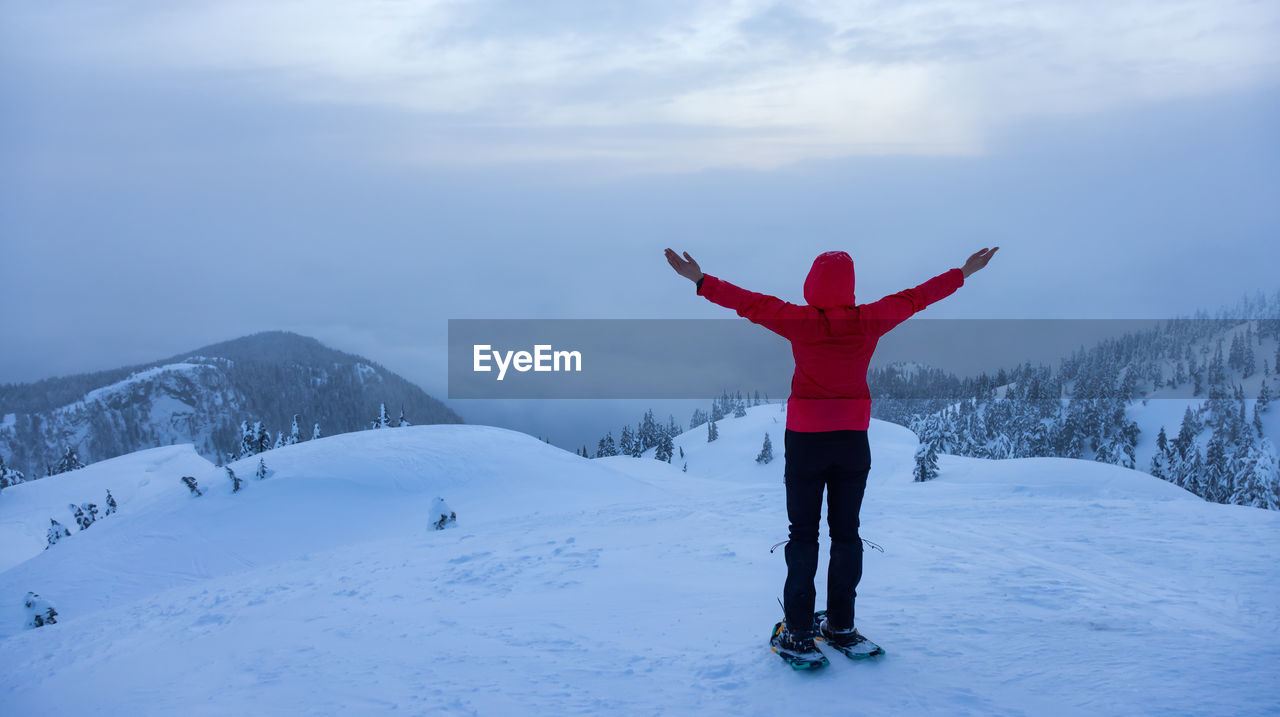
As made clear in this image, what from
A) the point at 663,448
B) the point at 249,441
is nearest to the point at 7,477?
the point at 249,441

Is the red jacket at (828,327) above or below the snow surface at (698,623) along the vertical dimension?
above

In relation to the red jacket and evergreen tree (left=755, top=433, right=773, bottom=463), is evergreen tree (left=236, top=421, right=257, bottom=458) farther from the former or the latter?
evergreen tree (left=755, top=433, right=773, bottom=463)

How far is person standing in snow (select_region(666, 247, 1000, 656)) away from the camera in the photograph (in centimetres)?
450

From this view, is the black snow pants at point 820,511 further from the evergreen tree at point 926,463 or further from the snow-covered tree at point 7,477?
the snow-covered tree at point 7,477

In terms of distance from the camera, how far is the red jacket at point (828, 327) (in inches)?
178

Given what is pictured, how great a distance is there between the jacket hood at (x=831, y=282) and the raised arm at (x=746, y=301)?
6.1 inches

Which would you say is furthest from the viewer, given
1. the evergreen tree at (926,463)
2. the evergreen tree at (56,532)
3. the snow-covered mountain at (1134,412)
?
the snow-covered mountain at (1134,412)

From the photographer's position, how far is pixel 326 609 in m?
7.11

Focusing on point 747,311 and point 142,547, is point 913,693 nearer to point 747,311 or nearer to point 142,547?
point 747,311

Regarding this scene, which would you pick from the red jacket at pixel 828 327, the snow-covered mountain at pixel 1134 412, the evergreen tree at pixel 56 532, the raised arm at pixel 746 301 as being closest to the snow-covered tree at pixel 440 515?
the raised arm at pixel 746 301

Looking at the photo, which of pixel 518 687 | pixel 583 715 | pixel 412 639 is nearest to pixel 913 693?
pixel 583 715

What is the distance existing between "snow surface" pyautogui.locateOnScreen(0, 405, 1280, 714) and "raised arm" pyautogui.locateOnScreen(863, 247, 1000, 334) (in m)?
2.44

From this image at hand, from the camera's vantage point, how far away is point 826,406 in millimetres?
4488

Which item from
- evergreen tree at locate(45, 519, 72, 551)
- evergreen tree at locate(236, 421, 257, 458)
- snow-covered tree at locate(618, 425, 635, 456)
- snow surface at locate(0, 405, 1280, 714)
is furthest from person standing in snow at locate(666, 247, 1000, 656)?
snow-covered tree at locate(618, 425, 635, 456)
